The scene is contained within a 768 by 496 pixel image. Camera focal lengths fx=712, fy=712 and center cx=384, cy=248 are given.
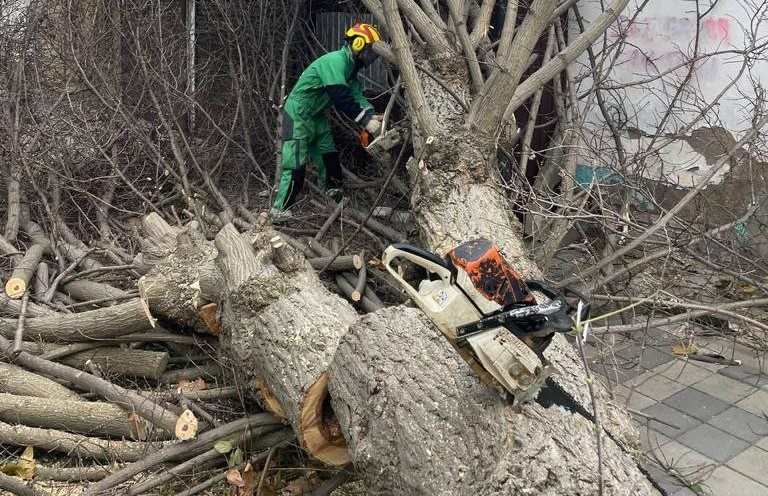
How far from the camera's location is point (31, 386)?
357 centimetres

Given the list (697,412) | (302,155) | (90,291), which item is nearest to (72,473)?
(90,291)

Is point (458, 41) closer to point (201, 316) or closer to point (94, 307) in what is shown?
point (201, 316)

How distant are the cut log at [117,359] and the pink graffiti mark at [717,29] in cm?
457

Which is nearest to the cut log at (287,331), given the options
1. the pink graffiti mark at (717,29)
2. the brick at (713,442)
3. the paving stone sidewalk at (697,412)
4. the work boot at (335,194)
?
the paving stone sidewalk at (697,412)

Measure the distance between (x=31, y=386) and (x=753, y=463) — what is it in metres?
3.55

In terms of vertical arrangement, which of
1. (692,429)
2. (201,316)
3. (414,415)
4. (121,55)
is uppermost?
(121,55)

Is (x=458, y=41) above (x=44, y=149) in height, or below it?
above

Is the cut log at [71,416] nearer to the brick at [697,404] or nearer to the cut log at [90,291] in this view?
the cut log at [90,291]

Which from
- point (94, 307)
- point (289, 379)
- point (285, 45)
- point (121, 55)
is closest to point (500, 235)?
point (289, 379)

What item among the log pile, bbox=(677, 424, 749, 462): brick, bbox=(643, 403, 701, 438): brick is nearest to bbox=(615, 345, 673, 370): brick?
bbox=(643, 403, 701, 438): brick

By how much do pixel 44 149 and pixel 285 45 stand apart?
215 centimetres

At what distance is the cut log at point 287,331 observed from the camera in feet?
9.71

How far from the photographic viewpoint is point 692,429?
369 centimetres

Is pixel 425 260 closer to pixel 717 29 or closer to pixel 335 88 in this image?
pixel 335 88
